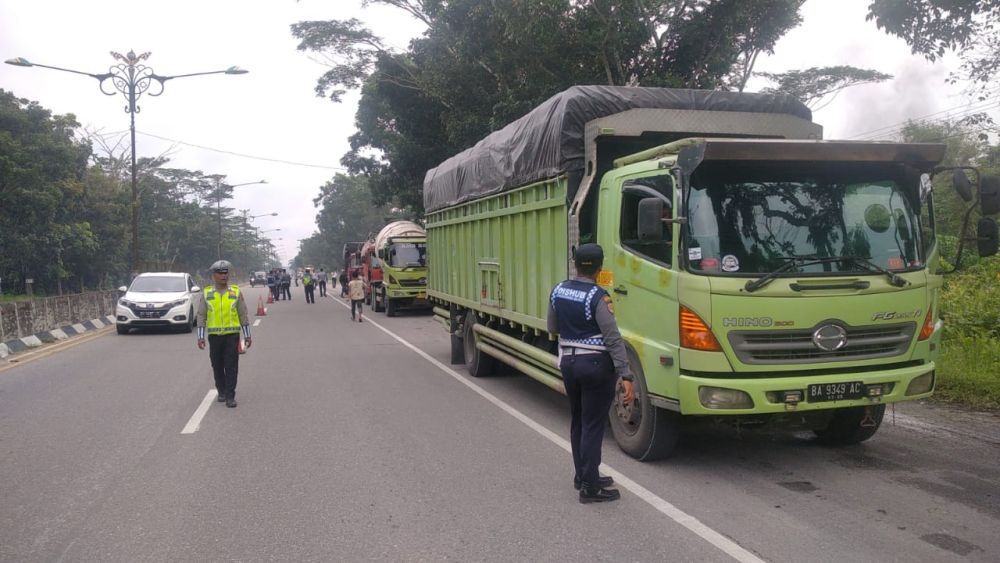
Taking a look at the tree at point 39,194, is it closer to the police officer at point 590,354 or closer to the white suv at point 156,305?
the white suv at point 156,305

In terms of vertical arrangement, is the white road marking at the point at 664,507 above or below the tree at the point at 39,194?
below

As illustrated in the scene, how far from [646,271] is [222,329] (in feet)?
18.7

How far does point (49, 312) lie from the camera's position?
19.3m

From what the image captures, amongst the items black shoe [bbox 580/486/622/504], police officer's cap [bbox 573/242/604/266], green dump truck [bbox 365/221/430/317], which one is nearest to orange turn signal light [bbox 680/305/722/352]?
police officer's cap [bbox 573/242/604/266]

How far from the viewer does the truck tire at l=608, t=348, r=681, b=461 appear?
6062 millimetres

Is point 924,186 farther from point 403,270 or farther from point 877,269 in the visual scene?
point 403,270

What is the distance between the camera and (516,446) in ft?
23.0

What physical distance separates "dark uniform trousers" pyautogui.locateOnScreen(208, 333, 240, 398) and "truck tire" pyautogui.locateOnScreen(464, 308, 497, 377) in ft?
11.0

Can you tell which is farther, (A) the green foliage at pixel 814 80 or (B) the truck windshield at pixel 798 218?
(A) the green foliage at pixel 814 80

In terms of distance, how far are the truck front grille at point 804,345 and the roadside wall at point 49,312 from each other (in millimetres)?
15941

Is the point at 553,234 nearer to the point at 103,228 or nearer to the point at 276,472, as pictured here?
the point at 276,472

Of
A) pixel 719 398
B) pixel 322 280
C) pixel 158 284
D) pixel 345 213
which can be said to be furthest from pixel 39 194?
pixel 345 213

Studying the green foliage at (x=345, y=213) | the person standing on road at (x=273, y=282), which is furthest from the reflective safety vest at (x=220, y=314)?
the green foliage at (x=345, y=213)

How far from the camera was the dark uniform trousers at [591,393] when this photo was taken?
5.17 meters
